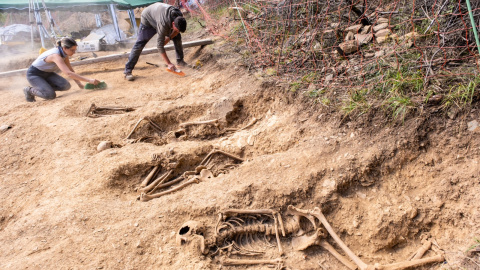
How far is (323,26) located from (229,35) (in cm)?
270

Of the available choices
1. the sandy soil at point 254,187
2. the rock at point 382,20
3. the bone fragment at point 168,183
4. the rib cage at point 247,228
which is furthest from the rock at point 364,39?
the bone fragment at point 168,183

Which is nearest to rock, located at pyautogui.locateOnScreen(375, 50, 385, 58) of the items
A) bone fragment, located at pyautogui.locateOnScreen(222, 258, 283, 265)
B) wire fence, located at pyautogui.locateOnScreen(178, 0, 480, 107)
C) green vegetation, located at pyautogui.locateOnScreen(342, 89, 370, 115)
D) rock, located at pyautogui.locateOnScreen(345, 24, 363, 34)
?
wire fence, located at pyautogui.locateOnScreen(178, 0, 480, 107)

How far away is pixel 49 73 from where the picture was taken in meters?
5.54

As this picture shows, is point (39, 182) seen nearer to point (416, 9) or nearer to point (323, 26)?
point (323, 26)

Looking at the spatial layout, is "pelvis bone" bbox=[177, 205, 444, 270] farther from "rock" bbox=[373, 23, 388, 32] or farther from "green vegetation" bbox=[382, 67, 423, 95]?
"rock" bbox=[373, 23, 388, 32]

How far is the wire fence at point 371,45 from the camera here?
2.87 m

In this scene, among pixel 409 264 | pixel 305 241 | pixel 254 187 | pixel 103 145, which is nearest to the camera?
pixel 409 264

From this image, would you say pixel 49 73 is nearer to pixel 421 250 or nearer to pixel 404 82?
pixel 404 82

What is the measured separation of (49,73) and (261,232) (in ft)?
16.5

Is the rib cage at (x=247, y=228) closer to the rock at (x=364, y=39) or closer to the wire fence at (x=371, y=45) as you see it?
the wire fence at (x=371, y=45)

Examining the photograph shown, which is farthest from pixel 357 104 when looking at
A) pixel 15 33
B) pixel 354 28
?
pixel 15 33

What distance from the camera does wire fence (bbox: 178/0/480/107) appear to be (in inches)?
113

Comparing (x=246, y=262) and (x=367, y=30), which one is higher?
(x=367, y=30)

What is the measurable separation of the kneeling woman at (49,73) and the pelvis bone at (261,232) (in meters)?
4.05
